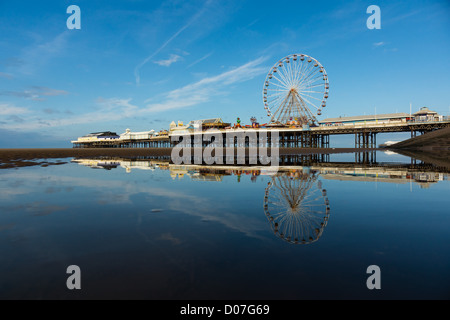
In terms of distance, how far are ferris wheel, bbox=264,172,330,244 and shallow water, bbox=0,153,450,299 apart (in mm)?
38

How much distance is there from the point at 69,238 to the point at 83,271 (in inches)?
67.2

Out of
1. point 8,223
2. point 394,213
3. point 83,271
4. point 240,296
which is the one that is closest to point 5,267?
point 83,271

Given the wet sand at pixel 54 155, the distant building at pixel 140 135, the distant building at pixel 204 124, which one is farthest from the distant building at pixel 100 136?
the wet sand at pixel 54 155

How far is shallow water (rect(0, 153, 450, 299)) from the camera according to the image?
10.5ft

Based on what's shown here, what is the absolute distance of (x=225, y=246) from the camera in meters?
4.56

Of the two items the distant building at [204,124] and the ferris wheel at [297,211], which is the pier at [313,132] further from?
the ferris wheel at [297,211]

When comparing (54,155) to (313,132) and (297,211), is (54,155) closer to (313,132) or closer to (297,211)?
(297,211)

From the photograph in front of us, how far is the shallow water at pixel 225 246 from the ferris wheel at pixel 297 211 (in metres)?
0.04

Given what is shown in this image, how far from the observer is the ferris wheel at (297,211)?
525 centimetres

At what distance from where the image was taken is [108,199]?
28.7 feet

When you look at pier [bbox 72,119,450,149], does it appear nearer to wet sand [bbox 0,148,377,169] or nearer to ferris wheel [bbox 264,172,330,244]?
wet sand [bbox 0,148,377,169]

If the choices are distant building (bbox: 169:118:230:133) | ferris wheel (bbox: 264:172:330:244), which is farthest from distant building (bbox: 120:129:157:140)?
ferris wheel (bbox: 264:172:330:244)

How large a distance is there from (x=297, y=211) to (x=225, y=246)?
3234mm

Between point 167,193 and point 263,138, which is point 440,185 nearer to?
point 167,193
